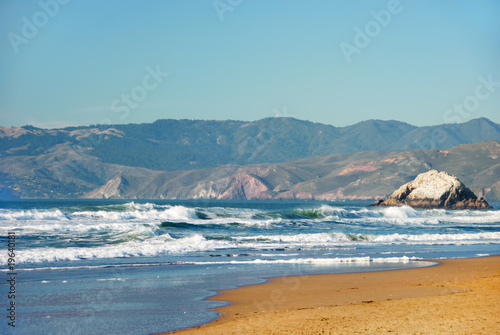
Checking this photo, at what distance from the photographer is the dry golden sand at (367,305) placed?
11008 millimetres

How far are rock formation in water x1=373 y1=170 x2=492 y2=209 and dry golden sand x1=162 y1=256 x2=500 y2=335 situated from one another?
375ft

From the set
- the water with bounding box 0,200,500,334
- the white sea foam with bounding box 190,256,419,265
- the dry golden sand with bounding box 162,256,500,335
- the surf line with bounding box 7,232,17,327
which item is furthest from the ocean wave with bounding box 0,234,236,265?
the dry golden sand with bounding box 162,256,500,335

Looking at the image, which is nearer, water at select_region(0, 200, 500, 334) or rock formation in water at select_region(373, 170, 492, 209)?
water at select_region(0, 200, 500, 334)

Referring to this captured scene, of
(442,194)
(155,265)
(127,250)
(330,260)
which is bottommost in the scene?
(330,260)

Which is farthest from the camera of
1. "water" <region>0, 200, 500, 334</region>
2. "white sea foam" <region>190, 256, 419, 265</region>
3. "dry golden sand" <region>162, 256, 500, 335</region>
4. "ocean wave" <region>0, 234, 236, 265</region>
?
"ocean wave" <region>0, 234, 236, 265</region>

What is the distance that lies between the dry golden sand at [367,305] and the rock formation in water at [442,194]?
11426cm

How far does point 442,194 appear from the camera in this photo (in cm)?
12975

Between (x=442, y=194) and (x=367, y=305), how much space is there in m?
123

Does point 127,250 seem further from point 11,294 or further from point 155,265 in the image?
point 11,294

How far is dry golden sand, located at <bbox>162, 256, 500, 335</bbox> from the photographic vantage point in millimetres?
11008

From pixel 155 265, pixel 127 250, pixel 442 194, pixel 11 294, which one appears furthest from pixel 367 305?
pixel 442 194

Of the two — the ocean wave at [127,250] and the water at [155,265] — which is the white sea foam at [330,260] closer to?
the water at [155,265]

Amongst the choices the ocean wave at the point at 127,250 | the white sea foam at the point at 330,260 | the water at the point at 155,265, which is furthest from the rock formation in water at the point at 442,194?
the white sea foam at the point at 330,260

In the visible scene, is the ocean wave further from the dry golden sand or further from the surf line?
the dry golden sand
